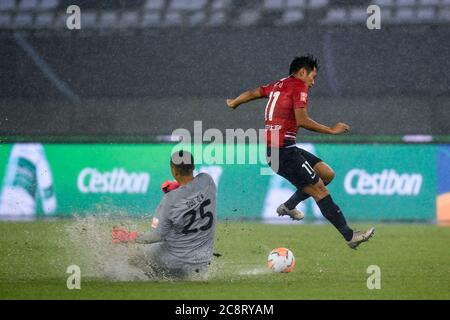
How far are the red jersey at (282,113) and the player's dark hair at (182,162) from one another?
1.54 metres

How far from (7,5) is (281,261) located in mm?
14330

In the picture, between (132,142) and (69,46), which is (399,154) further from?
(69,46)

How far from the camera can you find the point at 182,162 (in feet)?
24.1

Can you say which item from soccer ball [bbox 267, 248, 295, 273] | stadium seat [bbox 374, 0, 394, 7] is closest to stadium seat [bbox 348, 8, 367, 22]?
stadium seat [bbox 374, 0, 394, 7]

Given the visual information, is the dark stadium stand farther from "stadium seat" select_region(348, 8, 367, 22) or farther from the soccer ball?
the soccer ball

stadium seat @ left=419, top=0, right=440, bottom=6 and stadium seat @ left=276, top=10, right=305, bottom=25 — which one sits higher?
stadium seat @ left=419, top=0, right=440, bottom=6

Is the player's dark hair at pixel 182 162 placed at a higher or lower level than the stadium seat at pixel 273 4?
lower

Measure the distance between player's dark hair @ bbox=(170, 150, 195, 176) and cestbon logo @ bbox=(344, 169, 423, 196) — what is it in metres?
6.46

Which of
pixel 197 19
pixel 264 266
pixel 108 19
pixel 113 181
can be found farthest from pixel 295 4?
pixel 264 266

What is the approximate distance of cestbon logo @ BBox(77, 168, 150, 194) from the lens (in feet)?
45.5

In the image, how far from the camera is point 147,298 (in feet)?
22.4

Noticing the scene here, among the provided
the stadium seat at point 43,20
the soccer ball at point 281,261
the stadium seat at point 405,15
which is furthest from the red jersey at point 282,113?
the stadium seat at point 43,20

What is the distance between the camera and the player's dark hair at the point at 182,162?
7.32 m

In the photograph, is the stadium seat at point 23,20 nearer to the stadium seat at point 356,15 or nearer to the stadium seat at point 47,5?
the stadium seat at point 47,5
